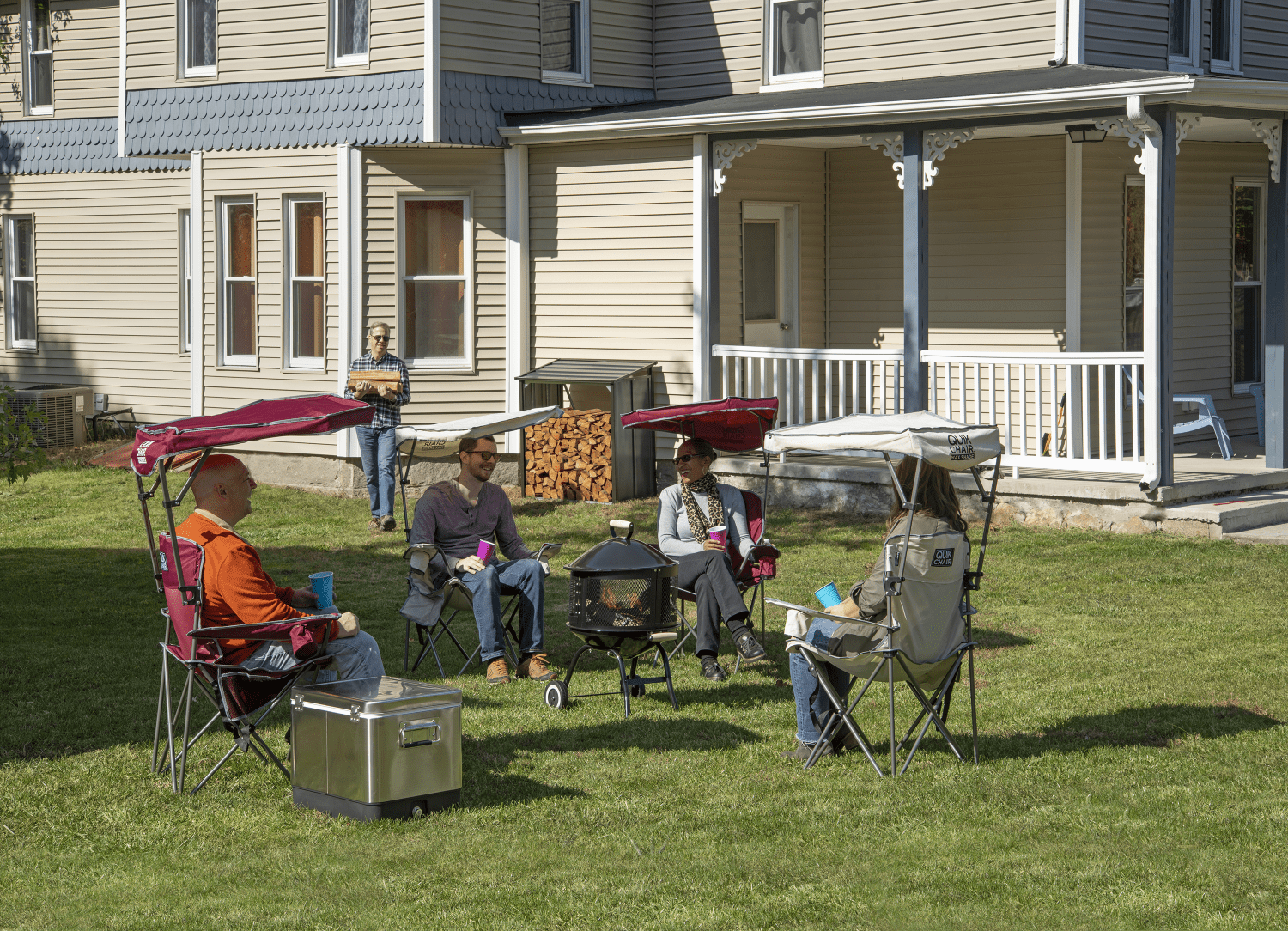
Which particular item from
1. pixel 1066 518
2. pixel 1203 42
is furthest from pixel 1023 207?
pixel 1066 518

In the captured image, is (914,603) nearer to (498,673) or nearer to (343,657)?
(343,657)

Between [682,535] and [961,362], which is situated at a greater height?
[961,362]

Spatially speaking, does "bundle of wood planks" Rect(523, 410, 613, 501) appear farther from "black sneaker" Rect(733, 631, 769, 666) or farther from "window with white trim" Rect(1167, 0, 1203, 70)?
"window with white trim" Rect(1167, 0, 1203, 70)

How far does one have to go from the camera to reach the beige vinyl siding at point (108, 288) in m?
18.9

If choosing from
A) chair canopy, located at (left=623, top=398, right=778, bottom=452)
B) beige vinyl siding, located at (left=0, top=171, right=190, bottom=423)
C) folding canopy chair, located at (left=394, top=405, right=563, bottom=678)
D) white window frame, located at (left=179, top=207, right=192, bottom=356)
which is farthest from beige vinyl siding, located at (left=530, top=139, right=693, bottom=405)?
folding canopy chair, located at (left=394, top=405, right=563, bottom=678)

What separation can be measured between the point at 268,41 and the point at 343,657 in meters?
10.8

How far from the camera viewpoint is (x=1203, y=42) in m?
15.1

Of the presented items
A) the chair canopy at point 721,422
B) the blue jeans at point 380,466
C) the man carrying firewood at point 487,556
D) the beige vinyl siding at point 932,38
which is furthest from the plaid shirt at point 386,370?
the beige vinyl siding at point 932,38

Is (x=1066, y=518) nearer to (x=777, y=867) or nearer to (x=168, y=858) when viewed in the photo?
(x=777, y=867)

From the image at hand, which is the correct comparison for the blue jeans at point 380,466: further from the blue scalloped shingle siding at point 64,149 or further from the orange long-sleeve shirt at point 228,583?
the orange long-sleeve shirt at point 228,583

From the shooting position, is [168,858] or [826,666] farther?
[826,666]

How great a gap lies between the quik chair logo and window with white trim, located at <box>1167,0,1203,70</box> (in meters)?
10.1

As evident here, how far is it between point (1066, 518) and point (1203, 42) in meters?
5.75

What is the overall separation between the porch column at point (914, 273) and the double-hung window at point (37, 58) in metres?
12.3
